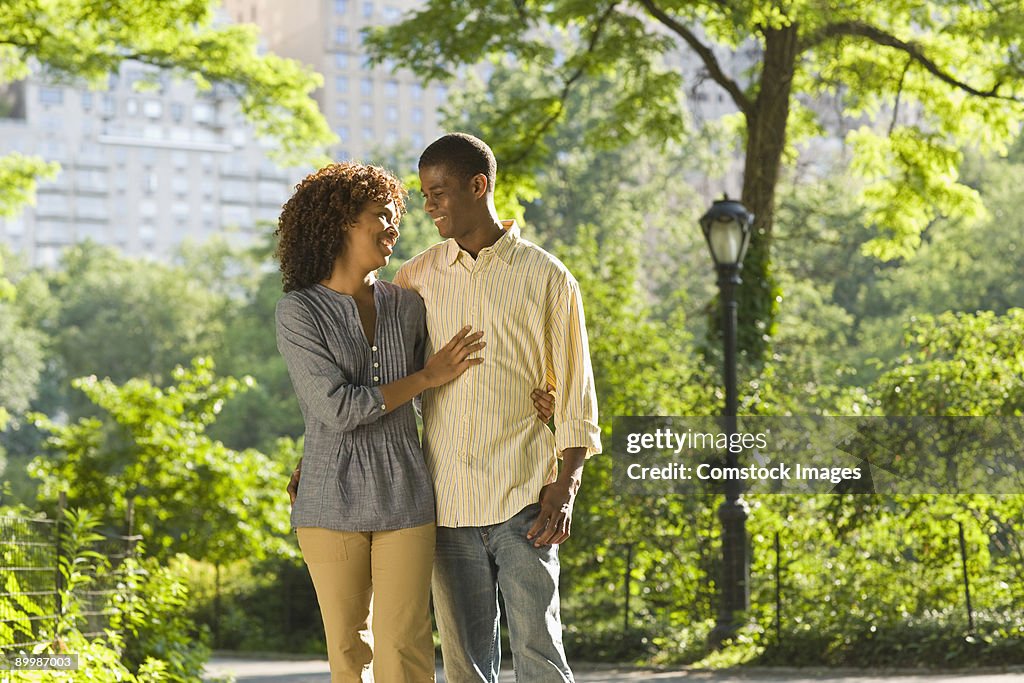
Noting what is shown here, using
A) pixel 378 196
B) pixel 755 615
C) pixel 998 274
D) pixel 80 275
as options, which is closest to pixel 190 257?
pixel 80 275

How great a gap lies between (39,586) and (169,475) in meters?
6.81

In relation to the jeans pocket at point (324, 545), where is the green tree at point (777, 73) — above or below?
above

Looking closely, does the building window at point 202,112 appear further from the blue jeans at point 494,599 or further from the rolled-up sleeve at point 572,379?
the blue jeans at point 494,599

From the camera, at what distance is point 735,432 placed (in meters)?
10.7

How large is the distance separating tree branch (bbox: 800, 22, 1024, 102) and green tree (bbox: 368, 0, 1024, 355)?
0.06ft

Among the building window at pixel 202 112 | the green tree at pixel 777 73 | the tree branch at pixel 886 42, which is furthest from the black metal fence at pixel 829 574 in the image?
the building window at pixel 202 112

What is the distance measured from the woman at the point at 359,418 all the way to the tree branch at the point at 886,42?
33.2ft

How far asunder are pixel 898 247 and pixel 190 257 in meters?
53.7

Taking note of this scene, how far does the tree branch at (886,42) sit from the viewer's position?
13039mm

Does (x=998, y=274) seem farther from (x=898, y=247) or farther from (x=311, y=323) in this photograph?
(x=311, y=323)

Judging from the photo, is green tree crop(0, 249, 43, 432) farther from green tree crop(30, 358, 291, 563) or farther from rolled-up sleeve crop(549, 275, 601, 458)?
rolled-up sleeve crop(549, 275, 601, 458)

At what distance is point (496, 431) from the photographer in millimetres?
3715

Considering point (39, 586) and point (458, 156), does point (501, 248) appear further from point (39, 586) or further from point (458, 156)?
point (39, 586)

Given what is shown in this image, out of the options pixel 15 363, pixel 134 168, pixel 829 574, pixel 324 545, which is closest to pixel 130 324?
pixel 15 363
